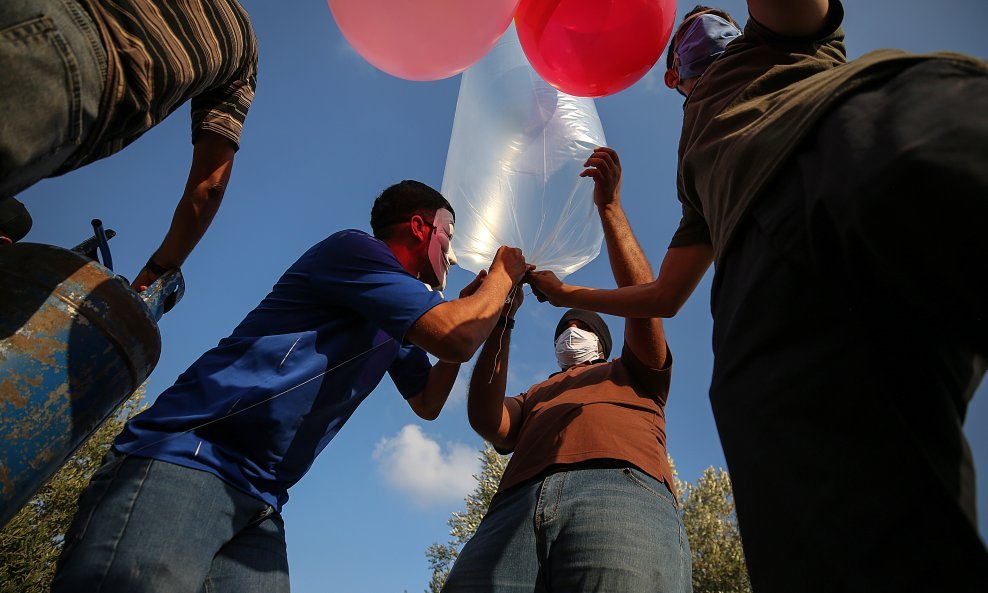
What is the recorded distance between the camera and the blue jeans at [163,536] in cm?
164

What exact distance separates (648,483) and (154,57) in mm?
2365

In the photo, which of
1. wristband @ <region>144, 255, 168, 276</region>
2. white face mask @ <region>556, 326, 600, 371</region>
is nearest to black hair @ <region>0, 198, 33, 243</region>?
wristband @ <region>144, 255, 168, 276</region>

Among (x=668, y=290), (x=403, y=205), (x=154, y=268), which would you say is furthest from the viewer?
(x=403, y=205)

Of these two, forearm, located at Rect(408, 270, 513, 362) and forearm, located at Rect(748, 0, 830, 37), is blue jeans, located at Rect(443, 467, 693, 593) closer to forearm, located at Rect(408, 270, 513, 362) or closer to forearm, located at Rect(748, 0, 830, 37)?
forearm, located at Rect(408, 270, 513, 362)

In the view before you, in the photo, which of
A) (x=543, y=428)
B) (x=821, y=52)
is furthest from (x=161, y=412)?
(x=821, y=52)

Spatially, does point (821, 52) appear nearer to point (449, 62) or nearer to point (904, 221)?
point (904, 221)

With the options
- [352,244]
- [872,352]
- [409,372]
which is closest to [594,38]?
[352,244]

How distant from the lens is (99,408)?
1898 millimetres

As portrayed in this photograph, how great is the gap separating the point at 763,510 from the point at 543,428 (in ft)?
6.80

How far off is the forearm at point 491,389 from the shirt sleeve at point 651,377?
0.69 meters

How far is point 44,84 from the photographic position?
1232mm

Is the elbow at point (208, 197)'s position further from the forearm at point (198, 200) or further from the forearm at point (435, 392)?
the forearm at point (435, 392)

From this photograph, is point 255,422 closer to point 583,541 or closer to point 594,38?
point 583,541

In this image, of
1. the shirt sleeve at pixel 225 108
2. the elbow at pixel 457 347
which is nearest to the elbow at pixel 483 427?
the elbow at pixel 457 347
